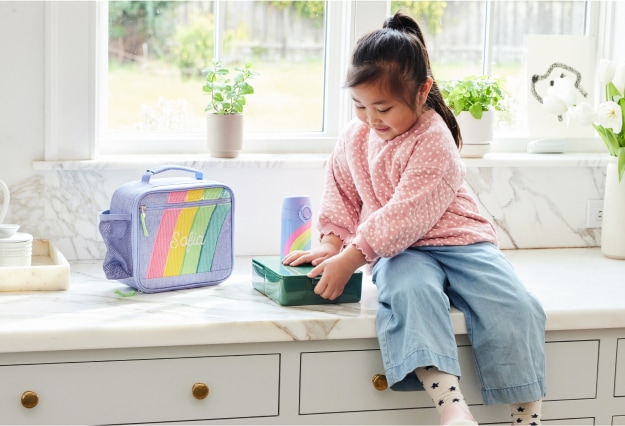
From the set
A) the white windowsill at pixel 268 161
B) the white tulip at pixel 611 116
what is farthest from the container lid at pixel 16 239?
the white tulip at pixel 611 116

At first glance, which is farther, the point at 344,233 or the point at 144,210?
the point at 344,233

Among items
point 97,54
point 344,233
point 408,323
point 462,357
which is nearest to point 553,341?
point 462,357

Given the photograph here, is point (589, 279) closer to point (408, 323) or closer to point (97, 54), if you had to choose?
point (408, 323)

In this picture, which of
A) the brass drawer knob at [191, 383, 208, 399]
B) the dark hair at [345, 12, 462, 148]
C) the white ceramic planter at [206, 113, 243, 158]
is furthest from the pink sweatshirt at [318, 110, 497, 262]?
the brass drawer knob at [191, 383, 208, 399]

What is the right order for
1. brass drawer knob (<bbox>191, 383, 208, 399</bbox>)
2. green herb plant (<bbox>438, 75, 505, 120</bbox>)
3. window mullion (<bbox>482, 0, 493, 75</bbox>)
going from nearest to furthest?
brass drawer knob (<bbox>191, 383, 208, 399</bbox>) < green herb plant (<bbox>438, 75, 505, 120</bbox>) < window mullion (<bbox>482, 0, 493, 75</bbox>)

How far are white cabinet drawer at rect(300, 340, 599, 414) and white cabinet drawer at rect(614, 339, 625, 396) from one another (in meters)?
0.05

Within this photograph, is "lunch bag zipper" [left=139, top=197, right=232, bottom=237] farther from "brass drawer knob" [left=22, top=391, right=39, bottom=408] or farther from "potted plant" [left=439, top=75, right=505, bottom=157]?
"potted plant" [left=439, top=75, right=505, bottom=157]

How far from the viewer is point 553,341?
2004 mm

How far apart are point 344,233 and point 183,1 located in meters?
0.80

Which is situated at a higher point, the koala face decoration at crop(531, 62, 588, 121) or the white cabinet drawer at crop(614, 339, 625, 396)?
the koala face decoration at crop(531, 62, 588, 121)

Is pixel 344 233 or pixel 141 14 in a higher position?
pixel 141 14

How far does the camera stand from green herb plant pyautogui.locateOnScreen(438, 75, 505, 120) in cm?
253

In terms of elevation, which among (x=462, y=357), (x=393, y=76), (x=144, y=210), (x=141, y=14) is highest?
(x=141, y=14)

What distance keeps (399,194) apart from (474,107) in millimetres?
684
